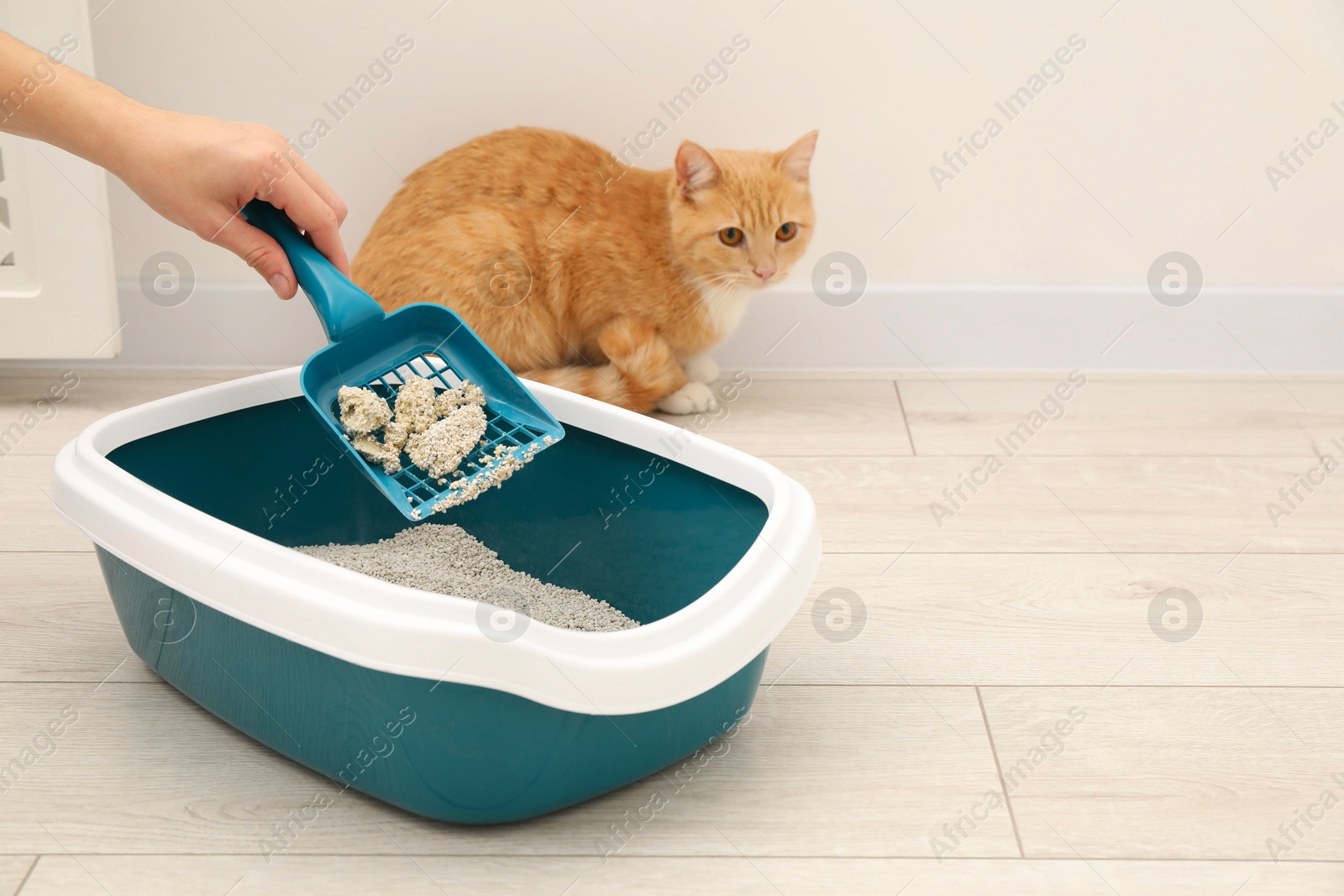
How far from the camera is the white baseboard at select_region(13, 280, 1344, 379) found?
1.60 m

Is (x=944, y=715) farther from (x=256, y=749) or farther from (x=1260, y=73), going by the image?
(x=1260, y=73)

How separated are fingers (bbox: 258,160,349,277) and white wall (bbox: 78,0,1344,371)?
60 centimetres

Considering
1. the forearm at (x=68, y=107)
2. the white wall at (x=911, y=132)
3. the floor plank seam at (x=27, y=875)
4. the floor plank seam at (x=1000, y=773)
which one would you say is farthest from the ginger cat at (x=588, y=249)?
the floor plank seam at (x=27, y=875)

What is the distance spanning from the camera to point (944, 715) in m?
0.94

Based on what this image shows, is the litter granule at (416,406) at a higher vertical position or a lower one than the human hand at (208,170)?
lower

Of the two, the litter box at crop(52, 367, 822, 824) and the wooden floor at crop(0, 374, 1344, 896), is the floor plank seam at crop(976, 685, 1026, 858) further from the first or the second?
the litter box at crop(52, 367, 822, 824)

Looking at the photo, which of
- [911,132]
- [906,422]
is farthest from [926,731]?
[911,132]

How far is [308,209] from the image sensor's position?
927 mm

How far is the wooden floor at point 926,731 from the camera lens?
2.55ft

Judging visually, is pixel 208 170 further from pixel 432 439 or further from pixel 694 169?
pixel 694 169

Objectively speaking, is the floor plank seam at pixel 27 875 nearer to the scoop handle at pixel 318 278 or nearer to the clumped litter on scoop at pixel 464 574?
the clumped litter on scoop at pixel 464 574

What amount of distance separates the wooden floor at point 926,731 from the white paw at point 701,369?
24 cm

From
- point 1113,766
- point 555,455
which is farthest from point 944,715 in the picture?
point 555,455

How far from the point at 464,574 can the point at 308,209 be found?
0.36 meters
